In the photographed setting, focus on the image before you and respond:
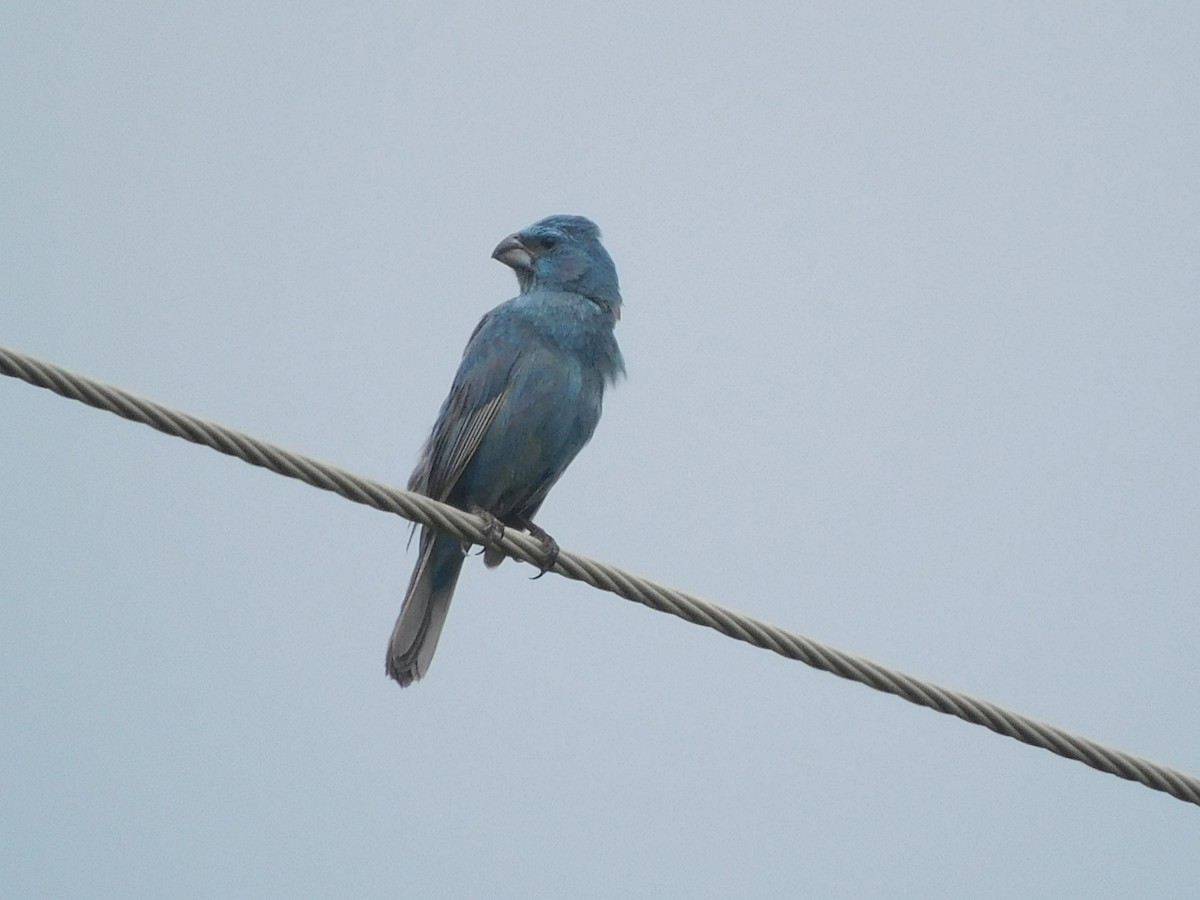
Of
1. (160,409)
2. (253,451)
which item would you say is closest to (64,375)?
(160,409)

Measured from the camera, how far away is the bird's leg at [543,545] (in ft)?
17.3

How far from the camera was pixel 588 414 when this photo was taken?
6629 mm

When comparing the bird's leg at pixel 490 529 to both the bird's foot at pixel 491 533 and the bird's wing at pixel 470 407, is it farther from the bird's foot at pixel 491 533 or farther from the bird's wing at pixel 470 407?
the bird's wing at pixel 470 407

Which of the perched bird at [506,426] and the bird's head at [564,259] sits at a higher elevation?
Result: the bird's head at [564,259]

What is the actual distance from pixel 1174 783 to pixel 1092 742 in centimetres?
22

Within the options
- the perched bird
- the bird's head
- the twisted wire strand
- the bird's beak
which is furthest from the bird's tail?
the twisted wire strand

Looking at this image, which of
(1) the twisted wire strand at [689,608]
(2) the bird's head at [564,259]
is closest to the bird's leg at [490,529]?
(1) the twisted wire strand at [689,608]

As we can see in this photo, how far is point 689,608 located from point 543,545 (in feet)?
6.23

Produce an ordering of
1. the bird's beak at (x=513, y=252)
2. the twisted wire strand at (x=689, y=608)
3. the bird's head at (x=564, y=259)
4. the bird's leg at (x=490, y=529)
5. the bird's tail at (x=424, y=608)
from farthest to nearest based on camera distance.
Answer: the bird's beak at (x=513, y=252)
the bird's head at (x=564, y=259)
the bird's tail at (x=424, y=608)
the bird's leg at (x=490, y=529)
the twisted wire strand at (x=689, y=608)

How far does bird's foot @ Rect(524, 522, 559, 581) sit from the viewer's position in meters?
5.22

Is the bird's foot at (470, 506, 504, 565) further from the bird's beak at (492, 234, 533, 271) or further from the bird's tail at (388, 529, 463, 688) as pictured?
the bird's beak at (492, 234, 533, 271)

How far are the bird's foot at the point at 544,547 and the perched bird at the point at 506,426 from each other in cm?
2

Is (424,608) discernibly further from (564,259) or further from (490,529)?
(564,259)

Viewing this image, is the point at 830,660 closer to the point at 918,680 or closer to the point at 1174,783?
the point at 918,680
